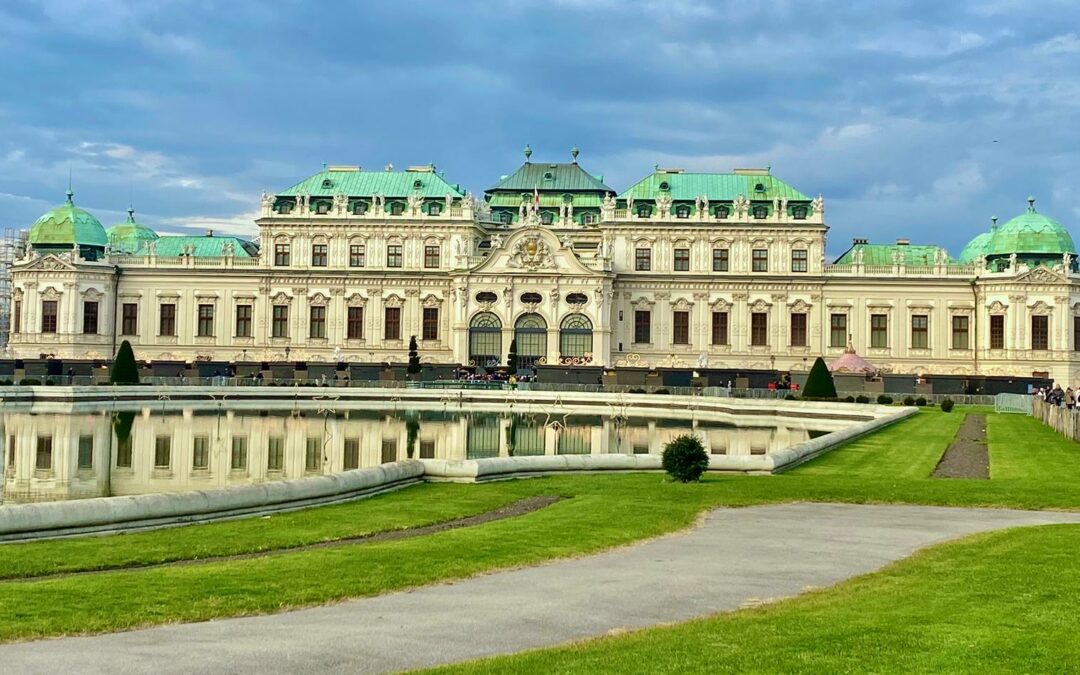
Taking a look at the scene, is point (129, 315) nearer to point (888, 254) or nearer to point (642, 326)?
point (642, 326)

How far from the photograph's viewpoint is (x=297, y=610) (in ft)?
45.8

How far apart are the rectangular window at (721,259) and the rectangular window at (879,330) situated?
519 inches

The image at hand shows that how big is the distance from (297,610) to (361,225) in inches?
3505

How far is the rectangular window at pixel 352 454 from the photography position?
3772 cm

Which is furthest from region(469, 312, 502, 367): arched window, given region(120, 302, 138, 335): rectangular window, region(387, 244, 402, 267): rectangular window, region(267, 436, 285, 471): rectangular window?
region(267, 436, 285, 471): rectangular window

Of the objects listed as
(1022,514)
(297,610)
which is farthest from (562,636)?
(1022,514)

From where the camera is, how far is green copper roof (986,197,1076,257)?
96.8m

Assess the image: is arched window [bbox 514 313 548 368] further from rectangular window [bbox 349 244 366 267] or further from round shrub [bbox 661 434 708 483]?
round shrub [bbox 661 434 708 483]

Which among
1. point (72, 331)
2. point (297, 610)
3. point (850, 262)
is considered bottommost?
point (297, 610)

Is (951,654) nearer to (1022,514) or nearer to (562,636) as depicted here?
(562,636)

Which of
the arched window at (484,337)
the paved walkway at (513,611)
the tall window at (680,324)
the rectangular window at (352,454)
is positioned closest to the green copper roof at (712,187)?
the tall window at (680,324)

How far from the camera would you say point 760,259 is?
3935 inches

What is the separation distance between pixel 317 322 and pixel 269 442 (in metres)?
57.7

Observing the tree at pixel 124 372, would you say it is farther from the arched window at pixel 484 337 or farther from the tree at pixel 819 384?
the tree at pixel 819 384
